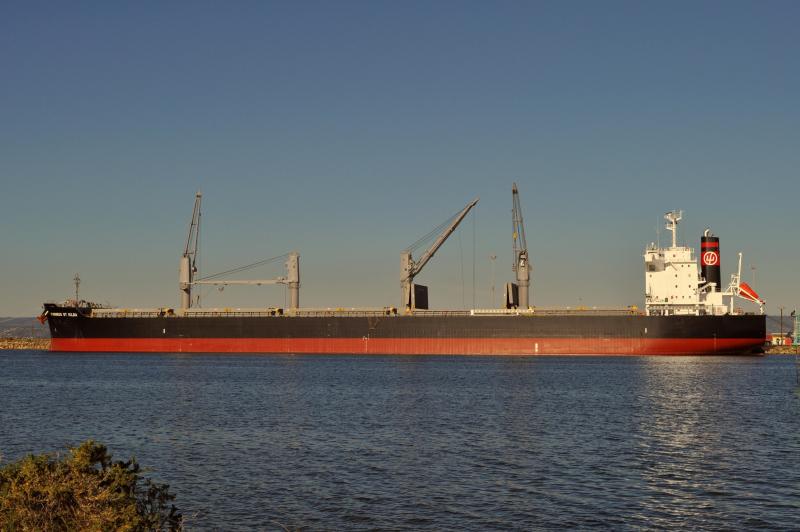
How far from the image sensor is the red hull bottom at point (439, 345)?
76.4 metres

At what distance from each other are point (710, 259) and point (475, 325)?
26.0m

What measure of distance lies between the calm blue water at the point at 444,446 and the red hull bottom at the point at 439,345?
954 inches

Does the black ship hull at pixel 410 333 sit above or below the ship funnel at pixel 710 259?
below

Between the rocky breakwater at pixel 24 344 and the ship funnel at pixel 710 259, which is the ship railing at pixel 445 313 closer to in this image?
the ship funnel at pixel 710 259

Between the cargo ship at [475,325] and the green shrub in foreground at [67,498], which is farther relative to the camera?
the cargo ship at [475,325]

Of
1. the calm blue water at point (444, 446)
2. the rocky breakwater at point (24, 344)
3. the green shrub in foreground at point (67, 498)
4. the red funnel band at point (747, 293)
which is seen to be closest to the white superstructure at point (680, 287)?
the red funnel band at point (747, 293)

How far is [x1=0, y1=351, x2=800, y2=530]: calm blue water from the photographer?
18.0 metres

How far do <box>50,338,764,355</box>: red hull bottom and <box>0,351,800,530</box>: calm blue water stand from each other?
954 inches

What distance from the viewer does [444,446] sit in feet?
86.2

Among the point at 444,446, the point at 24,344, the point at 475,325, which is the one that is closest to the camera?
the point at 444,446

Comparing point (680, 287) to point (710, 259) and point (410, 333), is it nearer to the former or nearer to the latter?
point (710, 259)

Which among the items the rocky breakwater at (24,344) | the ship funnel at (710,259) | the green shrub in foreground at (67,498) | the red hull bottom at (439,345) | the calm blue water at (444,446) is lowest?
the rocky breakwater at (24,344)

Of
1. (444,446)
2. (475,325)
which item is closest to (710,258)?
(475,325)

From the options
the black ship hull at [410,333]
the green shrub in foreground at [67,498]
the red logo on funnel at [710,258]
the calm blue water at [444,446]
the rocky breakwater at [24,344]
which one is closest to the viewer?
the green shrub in foreground at [67,498]
